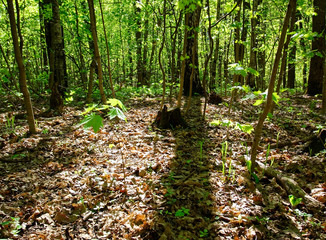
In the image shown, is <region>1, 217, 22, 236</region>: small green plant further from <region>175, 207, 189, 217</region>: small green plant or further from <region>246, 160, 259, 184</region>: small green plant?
<region>246, 160, 259, 184</region>: small green plant

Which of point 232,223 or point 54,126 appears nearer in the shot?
point 232,223

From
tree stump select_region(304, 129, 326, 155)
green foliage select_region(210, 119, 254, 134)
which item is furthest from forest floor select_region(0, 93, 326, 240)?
green foliage select_region(210, 119, 254, 134)

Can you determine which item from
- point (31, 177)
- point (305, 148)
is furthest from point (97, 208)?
point (305, 148)

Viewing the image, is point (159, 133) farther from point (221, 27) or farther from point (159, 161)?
point (221, 27)

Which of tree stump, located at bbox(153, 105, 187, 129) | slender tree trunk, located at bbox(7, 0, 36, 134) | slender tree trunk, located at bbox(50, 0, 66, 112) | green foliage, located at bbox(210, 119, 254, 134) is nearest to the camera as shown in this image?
green foliage, located at bbox(210, 119, 254, 134)

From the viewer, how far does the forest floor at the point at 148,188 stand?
7.46 feet

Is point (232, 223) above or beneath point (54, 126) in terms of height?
beneath

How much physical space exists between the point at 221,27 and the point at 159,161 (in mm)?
4197

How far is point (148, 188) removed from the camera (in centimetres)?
299

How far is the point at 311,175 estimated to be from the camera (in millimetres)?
3102

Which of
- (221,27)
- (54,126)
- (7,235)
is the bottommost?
(7,235)

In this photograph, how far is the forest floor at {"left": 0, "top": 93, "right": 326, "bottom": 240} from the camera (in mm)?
2273

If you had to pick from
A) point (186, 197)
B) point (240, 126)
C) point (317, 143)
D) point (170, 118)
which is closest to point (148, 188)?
point (186, 197)

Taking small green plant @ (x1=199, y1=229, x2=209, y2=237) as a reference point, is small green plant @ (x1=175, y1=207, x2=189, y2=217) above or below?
above
